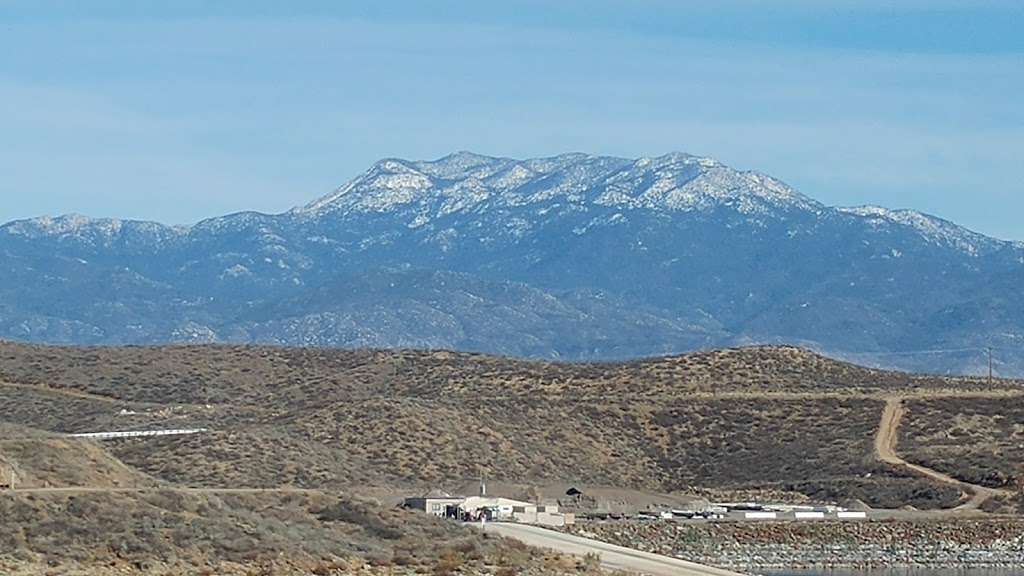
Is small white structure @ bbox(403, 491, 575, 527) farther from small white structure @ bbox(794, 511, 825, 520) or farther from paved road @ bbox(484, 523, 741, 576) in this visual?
small white structure @ bbox(794, 511, 825, 520)

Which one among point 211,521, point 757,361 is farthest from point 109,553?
point 757,361

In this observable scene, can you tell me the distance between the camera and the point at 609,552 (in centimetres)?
6775

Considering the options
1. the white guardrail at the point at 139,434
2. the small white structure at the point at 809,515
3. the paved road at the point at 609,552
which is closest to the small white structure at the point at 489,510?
the paved road at the point at 609,552

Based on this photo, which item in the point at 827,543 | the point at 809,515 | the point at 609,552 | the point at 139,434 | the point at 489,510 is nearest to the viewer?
the point at 609,552

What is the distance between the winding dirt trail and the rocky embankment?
25.1 ft

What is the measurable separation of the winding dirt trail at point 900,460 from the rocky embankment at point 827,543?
7.66 metres

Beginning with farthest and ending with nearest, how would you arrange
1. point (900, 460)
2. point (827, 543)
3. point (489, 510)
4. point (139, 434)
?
point (900, 460), point (139, 434), point (827, 543), point (489, 510)

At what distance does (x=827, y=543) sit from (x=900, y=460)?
82.0 ft

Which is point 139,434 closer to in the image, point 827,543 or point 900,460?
point 900,460

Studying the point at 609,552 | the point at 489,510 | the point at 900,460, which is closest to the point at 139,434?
the point at 489,510

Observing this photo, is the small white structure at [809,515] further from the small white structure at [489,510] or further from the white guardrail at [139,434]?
the white guardrail at [139,434]

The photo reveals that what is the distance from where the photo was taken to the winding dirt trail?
92.6 metres

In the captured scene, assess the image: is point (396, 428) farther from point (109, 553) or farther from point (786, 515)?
point (109, 553)

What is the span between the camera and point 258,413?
114 metres
